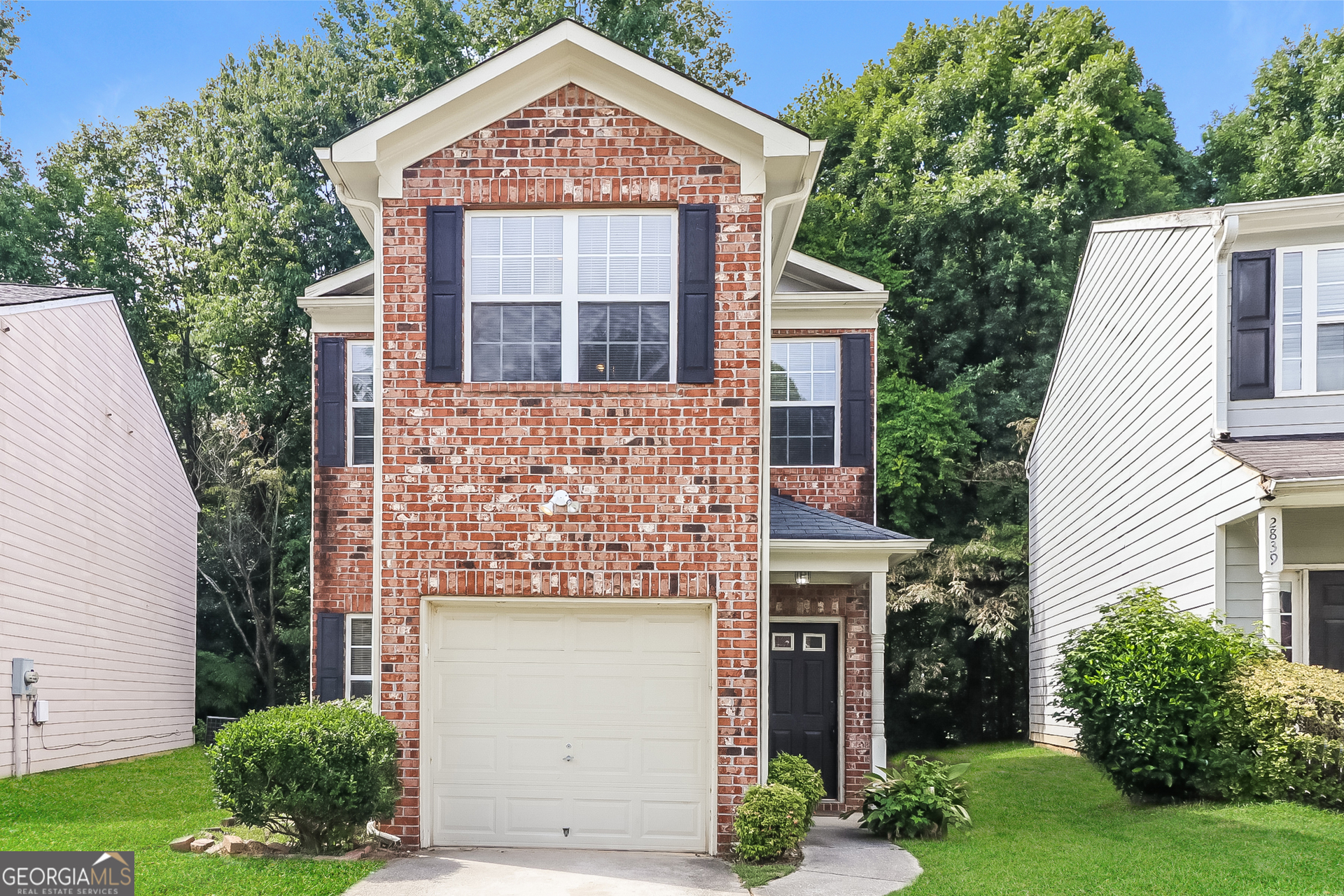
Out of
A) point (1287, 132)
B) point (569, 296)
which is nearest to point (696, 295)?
point (569, 296)

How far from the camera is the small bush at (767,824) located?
7984 mm

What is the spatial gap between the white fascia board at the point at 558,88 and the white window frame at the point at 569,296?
680mm

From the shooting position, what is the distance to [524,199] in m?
8.74

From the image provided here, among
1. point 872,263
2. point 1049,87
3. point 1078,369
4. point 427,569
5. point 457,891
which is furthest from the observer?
point 1049,87

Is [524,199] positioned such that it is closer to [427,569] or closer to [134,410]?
[427,569]

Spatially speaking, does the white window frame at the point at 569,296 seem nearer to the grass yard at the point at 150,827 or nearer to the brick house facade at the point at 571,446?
the brick house facade at the point at 571,446

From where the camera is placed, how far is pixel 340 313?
1338 cm

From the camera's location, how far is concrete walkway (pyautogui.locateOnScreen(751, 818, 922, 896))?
287 inches

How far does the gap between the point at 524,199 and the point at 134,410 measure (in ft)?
35.5

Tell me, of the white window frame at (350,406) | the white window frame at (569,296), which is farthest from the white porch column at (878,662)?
the white window frame at (350,406)

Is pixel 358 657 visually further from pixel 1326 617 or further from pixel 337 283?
pixel 1326 617

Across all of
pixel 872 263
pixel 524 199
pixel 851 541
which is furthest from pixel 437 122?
pixel 872 263

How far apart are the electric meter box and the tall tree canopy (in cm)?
1470

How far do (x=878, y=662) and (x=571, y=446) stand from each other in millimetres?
4427
